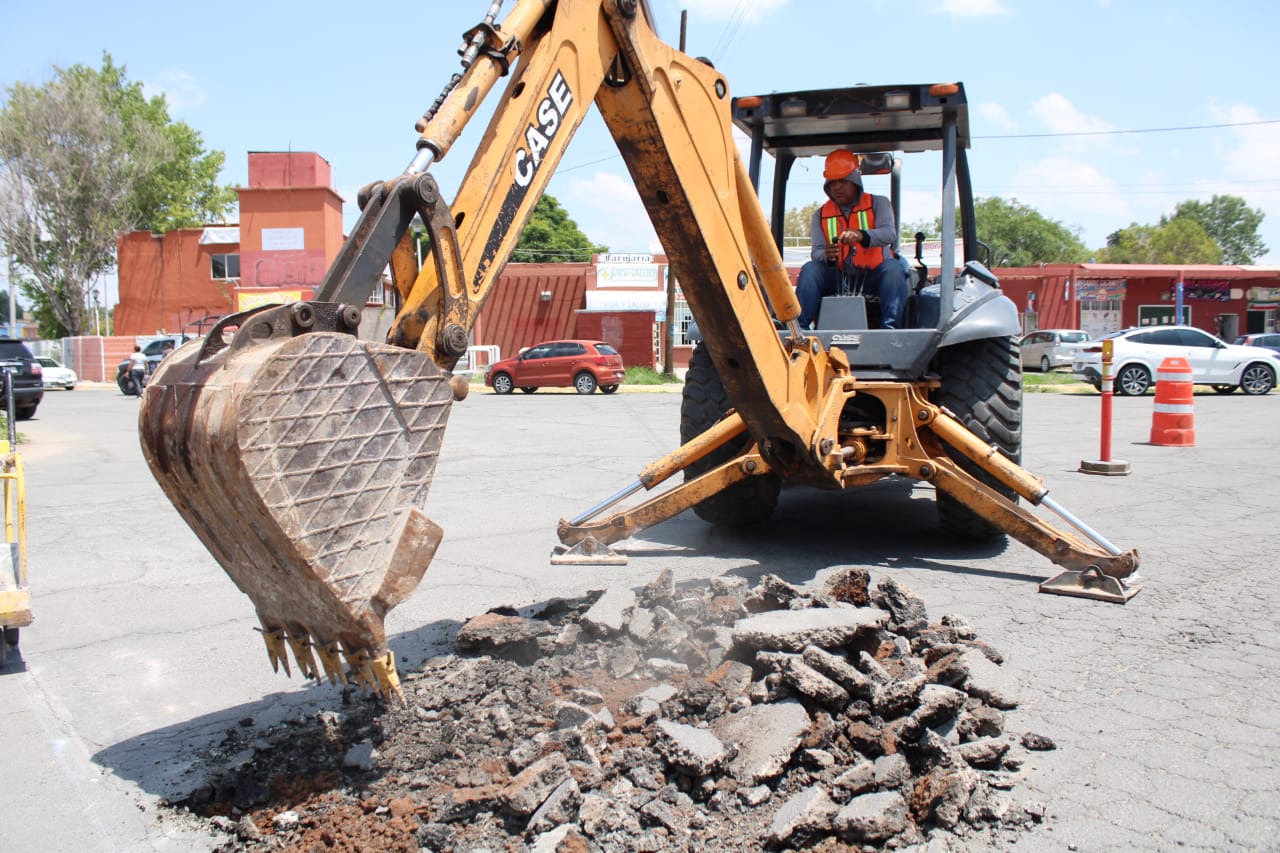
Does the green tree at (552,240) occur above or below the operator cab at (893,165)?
above

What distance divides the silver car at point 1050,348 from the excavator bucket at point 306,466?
33.6 metres

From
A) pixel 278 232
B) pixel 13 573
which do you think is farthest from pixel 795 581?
pixel 278 232

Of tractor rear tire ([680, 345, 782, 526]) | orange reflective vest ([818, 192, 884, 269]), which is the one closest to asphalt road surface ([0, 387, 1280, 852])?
tractor rear tire ([680, 345, 782, 526])

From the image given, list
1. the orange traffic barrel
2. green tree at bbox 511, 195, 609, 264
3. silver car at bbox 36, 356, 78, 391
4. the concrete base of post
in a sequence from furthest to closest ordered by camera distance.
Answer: green tree at bbox 511, 195, 609, 264, silver car at bbox 36, 356, 78, 391, the orange traffic barrel, the concrete base of post

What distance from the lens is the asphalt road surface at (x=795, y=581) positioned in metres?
3.53

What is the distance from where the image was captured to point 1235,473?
10969 millimetres

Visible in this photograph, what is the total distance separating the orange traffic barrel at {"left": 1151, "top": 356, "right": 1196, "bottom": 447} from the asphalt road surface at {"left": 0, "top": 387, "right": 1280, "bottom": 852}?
1713 millimetres

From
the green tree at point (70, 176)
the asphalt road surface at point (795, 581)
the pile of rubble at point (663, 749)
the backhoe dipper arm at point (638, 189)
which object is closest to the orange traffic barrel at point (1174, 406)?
the asphalt road surface at point (795, 581)

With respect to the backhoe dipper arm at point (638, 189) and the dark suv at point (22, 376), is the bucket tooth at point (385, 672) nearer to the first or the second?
the backhoe dipper arm at point (638, 189)

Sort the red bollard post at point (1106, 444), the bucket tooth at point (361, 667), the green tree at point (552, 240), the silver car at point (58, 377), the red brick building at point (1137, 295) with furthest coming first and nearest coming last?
1. the green tree at point (552, 240)
2. the red brick building at point (1137, 295)
3. the silver car at point (58, 377)
4. the red bollard post at point (1106, 444)
5. the bucket tooth at point (361, 667)

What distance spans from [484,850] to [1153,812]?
2207mm

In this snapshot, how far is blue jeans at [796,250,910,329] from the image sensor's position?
7.03 metres

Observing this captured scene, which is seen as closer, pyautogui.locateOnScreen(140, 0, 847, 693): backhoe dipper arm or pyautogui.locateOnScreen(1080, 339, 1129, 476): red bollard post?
pyautogui.locateOnScreen(140, 0, 847, 693): backhoe dipper arm

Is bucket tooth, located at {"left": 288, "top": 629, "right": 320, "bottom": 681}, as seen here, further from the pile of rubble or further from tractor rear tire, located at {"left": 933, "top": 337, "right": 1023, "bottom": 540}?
tractor rear tire, located at {"left": 933, "top": 337, "right": 1023, "bottom": 540}
